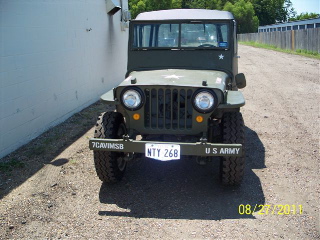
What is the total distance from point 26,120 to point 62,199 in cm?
220

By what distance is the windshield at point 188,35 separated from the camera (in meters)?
5.16

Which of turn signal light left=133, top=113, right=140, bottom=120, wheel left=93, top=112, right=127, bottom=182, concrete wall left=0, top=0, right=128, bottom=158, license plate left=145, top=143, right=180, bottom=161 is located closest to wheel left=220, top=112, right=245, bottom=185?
license plate left=145, top=143, right=180, bottom=161

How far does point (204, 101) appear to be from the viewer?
3918 millimetres

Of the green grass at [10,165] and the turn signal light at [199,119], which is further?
the green grass at [10,165]

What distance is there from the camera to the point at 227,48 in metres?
5.15

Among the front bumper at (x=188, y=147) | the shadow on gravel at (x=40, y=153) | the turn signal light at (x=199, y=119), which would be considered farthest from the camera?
the shadow on gravel at (x=40, y=153)

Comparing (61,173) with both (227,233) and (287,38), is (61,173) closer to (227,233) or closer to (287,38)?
(227,233)

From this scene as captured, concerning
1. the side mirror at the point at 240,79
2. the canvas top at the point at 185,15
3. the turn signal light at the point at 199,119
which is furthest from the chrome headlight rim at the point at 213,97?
the canvas top at the point at 185,15

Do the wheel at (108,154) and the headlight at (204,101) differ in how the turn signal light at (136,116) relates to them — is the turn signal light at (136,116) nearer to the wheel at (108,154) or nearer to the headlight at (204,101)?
the wheel at (108,154)

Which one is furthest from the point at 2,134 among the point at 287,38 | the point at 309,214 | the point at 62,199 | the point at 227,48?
the point at 287,38

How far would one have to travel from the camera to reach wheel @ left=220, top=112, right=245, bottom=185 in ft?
13.2

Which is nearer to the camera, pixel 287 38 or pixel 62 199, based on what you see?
pixel 62 199
